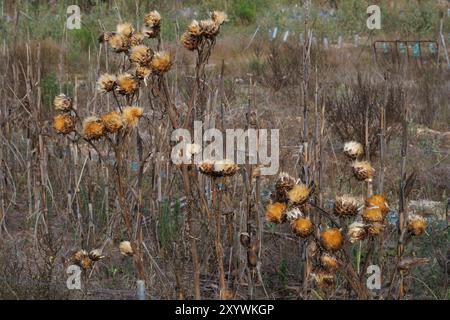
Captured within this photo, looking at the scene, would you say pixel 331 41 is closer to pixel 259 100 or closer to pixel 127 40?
pixel 259 100

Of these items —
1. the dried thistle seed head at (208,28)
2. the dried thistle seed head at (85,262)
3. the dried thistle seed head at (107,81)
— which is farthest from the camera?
the dried thistle seed head at (85,262)

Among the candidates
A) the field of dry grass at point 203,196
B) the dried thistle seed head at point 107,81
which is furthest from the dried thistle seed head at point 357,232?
the dried thistle seed head at point 107,81

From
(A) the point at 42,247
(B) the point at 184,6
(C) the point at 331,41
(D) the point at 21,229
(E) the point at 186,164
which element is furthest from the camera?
(B) the point at 184,6

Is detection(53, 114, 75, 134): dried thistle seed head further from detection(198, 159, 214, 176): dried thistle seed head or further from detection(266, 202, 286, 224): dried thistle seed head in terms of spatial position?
detection(266, 202, 286, 224): dried thistle seed head

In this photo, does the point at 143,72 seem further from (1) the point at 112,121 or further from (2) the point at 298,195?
(2) the point at 298,195

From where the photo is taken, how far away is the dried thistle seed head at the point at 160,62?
88.0 inches

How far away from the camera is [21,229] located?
3.48 m

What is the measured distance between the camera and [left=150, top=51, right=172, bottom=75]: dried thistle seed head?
223 cm

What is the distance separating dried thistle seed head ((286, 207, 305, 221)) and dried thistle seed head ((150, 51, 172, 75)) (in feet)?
1.58

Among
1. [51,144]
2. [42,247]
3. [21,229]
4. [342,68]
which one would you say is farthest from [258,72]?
[42,247]

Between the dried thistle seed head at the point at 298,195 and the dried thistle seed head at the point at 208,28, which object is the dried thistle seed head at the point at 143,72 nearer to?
the dried thistle seed head at the point at 208,28

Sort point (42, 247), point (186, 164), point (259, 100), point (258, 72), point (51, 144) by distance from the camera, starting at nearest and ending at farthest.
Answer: point (186, 164), point (42, 247), point (51, 144), point (259, 100), point (258, 72)

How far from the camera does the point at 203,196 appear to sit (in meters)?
2.30
